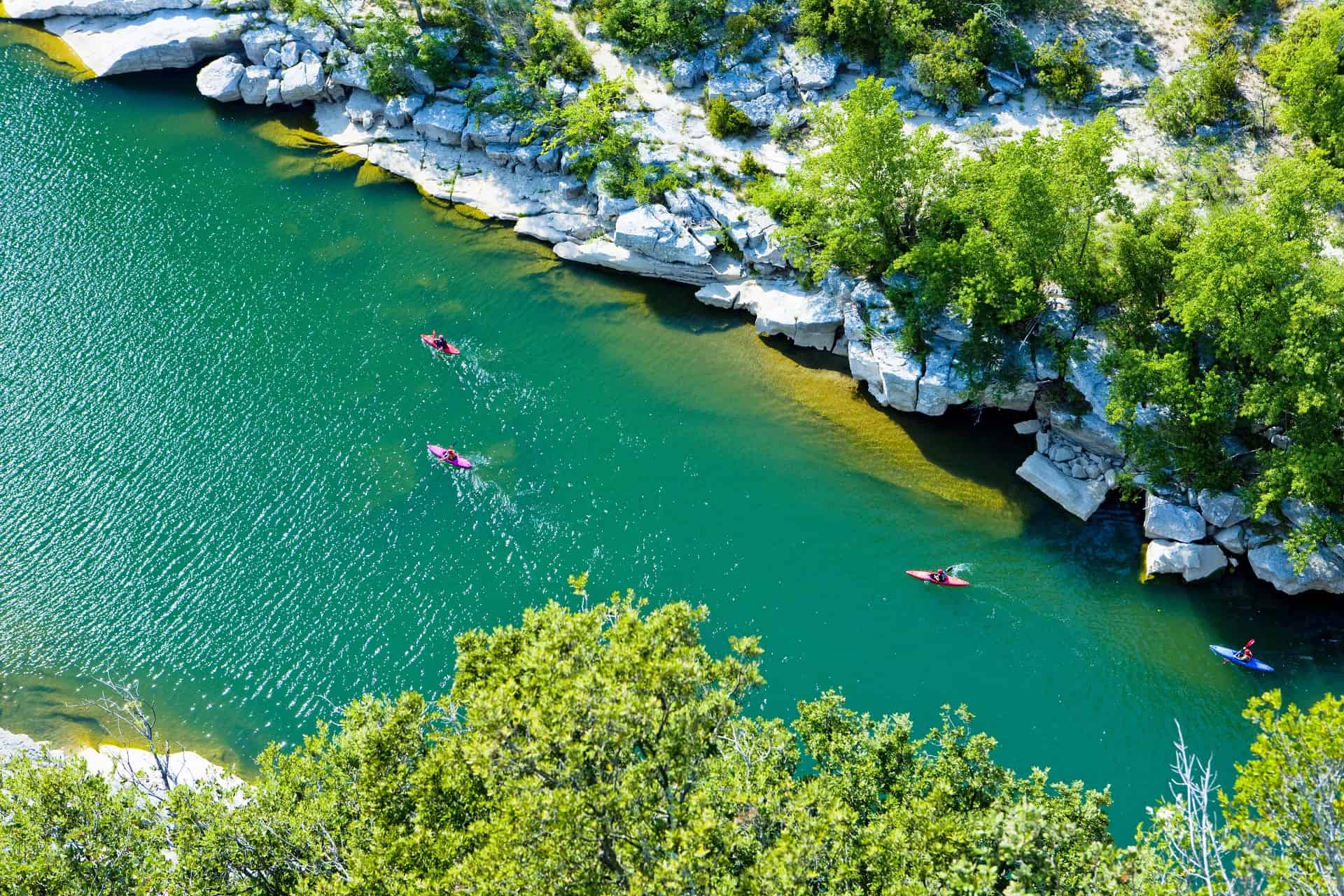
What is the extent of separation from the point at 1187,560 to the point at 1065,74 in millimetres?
24749

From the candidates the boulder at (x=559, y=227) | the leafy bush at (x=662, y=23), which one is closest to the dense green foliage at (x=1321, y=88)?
the leafy bush at (x=662, y=23)

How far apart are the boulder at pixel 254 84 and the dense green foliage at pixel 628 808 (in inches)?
1675

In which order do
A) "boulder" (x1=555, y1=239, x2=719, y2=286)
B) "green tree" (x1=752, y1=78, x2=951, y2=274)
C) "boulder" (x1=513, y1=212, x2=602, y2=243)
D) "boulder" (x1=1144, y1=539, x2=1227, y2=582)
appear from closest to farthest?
"boulder" (x1=1144, y1=539, x2=1227, y2=582) < "green tree" (x1=752, y1=78, x2=951, y2=274) < "boulder" (x1=555, y1=239, x2=719, y2=286) < "boulder" (x1=513, y1=212, x2=602, y2=243)

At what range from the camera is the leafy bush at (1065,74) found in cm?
4644

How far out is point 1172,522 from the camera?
36750mm

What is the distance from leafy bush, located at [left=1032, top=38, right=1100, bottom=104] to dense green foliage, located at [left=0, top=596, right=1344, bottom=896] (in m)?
33.8

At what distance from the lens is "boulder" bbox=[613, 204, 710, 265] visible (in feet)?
150

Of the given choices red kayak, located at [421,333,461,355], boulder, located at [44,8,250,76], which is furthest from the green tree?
boulder, located at [44,8,250,76]

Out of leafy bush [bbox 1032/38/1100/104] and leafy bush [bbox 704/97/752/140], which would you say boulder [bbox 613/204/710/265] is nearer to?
leafy bush [bbox 704/97/752/140]

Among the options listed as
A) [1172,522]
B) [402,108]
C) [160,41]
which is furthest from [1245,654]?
[160,41]

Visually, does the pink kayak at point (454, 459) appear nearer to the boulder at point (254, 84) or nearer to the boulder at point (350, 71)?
the boulder at point (350, 71)

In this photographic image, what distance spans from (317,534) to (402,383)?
831 cm

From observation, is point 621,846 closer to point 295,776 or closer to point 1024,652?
point 295,776

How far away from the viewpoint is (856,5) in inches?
1892
